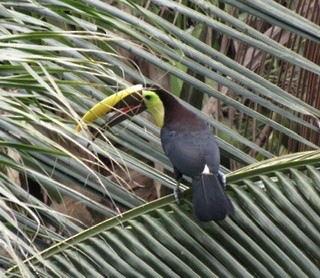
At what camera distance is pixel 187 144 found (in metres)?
3.07

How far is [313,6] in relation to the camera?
3.57m

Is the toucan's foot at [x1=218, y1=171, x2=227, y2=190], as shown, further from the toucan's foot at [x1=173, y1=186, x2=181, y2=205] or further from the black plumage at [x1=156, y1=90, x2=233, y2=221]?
the toucan's foot at [x1=173, y1=186, x2=181, y2=205]

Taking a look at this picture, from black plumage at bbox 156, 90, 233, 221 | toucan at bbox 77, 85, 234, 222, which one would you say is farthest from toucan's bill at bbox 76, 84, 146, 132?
black plumage at bbox 156, 90, 233, 221

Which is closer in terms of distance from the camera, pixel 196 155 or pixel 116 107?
pixel 116 107

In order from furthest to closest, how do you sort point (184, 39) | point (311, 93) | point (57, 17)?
1. point (311, 93)
2. point (184, 39)
3. point (57, 17)

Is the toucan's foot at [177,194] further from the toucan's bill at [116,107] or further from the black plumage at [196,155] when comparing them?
the toucan's bill at [116,107]

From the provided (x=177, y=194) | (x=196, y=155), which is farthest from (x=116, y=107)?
(x=196, y=155)

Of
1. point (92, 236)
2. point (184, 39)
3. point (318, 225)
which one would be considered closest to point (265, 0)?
point (184, 39)

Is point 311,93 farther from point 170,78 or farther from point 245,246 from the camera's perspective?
point 245,246

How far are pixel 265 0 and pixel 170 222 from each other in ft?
2.01

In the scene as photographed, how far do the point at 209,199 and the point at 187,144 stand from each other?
1.95 feet

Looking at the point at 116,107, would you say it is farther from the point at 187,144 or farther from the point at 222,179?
the point at 187,144

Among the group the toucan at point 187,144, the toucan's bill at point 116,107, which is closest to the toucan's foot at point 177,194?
the toucan at point 187,144

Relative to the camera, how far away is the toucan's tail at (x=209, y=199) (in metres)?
2.34
